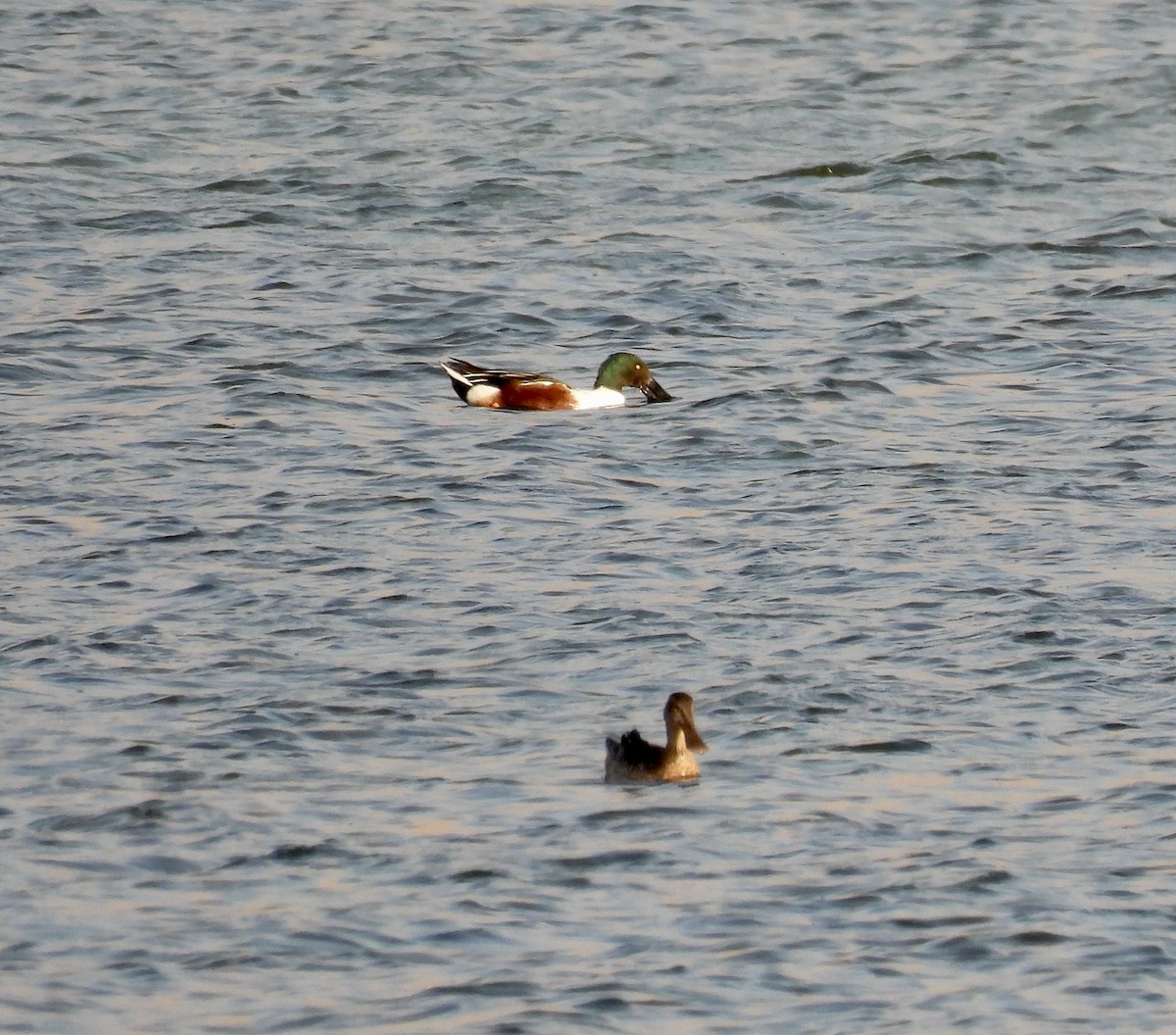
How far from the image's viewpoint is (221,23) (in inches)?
991

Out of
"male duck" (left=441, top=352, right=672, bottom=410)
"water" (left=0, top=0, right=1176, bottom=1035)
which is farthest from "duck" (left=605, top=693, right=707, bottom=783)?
"male duck" (left=441, top=352, right=672, bottom=410)

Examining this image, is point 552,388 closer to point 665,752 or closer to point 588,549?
point 588,549

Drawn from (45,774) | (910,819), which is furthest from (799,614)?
(45,774)

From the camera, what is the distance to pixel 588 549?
11.4 m

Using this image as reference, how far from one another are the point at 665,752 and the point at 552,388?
243 inches

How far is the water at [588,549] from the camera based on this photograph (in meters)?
7.39

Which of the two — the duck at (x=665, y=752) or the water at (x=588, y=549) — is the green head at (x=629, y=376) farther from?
the duck at (x=665, y=752)

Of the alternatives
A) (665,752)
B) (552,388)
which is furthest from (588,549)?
(665,752)

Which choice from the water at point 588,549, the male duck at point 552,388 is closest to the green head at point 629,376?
the male duck at point 552,388

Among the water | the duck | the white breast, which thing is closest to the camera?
the water

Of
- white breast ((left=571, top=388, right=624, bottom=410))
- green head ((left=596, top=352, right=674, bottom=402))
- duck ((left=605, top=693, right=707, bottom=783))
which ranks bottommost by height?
white breast ((left=571, top=388, right=624, bottom=410))

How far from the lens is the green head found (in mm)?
14344

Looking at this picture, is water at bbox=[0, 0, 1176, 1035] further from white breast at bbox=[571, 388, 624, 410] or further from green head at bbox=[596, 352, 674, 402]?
green head at bbox=[596, 352, 674, 402]

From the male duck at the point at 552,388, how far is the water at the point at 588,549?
6.8 inches
